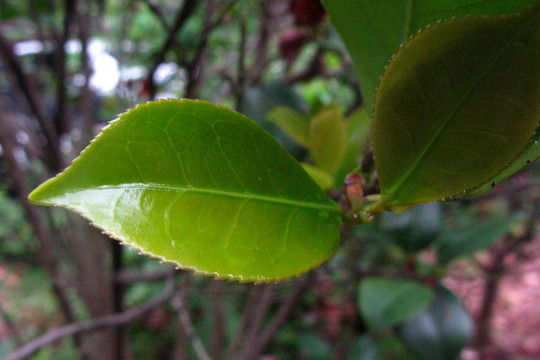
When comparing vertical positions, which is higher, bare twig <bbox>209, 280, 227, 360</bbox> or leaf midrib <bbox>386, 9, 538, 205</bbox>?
leaf midrib <bbox>386, 9, 538, 205</bbox>

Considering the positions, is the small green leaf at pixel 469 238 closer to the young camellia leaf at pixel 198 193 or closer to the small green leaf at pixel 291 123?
the small green leaf at pixel 291 123

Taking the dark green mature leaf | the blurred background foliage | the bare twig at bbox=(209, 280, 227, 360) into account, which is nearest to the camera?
the blurred background foliage

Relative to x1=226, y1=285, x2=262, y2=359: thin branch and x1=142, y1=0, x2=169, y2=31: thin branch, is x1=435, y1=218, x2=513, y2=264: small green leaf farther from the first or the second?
x1=142, y1=0, x2=169, y2=31: thin branch

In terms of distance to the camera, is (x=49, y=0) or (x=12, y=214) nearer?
(x=49, y=0)

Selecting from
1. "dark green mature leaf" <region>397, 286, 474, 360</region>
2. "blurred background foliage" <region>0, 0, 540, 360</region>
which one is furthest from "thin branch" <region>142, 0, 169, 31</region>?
"dark green mature leaf" <region>397, 286, 474, 360</region>

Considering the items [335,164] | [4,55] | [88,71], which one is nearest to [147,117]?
[335,164]

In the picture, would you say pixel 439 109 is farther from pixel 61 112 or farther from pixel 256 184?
pixel 61 112

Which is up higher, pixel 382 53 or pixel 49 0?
pixel 49 0

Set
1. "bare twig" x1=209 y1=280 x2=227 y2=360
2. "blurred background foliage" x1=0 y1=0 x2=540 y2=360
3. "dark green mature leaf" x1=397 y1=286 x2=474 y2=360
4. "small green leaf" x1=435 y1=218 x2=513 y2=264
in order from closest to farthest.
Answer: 1. "blurred background foliage" x1=0 y1=0 x2=540 y2=360
2. "dark green mature leaf" x1=397 y1=286 x2=474 y2=360
3. "small green leaf" x1=435 y1=218 x2=513 y2=264
4. "bare twig" x1=209 y1=280 x2=227 y2=360

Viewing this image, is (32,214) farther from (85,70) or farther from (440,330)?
(440,330)
